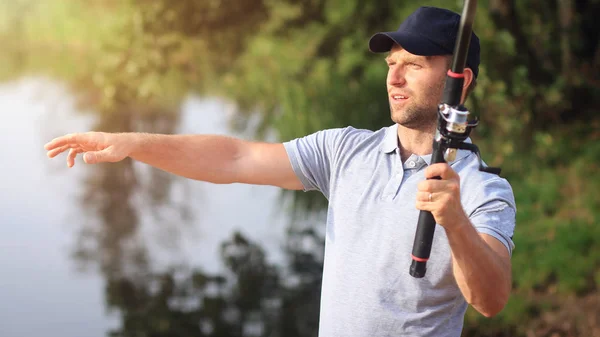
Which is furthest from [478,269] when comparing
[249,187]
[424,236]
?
[249,187]

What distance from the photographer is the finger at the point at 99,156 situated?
1.99m

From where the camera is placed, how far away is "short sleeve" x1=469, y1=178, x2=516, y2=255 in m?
1.71

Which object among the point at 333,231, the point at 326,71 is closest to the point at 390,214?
the point at 333,231

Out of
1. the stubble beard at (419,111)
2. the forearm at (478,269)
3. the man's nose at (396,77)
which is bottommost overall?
the forearm at (478,269)

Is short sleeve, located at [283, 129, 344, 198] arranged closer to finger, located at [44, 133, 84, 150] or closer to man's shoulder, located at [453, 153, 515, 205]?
man's shoulder, located at [453, 153, 515, 205]

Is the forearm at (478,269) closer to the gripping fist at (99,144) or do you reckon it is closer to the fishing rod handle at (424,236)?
the fishing rod handle at (424,236)

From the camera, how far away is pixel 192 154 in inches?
84.4

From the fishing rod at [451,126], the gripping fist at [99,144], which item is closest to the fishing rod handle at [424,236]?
the fishing rod at [451,126]

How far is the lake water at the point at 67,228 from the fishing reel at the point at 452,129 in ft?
22.1

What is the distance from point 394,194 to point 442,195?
39cm

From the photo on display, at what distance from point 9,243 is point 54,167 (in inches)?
75.0

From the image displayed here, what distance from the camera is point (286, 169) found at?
216 centimetres

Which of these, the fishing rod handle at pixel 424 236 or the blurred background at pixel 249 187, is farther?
the blurred background at pixel 249 187

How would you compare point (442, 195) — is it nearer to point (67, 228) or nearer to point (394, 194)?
point (394, 194)
